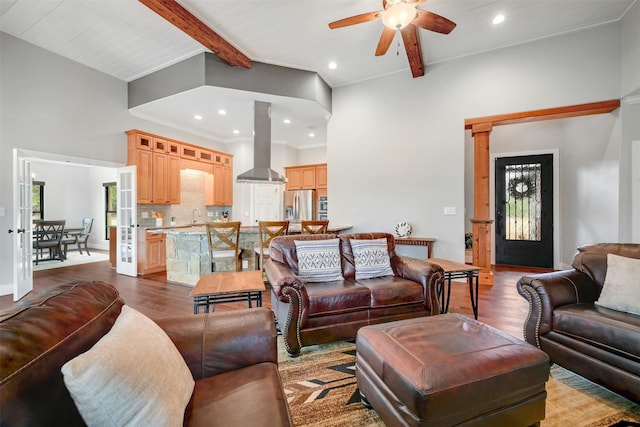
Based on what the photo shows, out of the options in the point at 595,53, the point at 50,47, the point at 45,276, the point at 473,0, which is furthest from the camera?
the point at 45,276

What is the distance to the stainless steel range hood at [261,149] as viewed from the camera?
Answer: 4.76 metres

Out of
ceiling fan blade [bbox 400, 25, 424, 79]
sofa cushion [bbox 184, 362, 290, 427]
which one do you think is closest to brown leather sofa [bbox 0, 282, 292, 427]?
sofa cushion [bbox 184, 362, 290, 427]

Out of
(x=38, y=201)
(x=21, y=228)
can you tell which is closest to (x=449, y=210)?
(x=21, y=228)

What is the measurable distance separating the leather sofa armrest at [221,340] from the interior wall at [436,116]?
3830 mm

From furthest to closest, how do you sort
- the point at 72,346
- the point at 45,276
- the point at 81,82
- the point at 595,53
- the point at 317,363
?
the point at 45,276 → the point at 81,82 → the point at 595,53 → the point at 317,363 → the point at 72,346

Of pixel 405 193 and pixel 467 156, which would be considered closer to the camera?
pixel 405 193

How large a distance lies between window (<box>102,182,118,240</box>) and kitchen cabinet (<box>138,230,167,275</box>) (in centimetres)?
422

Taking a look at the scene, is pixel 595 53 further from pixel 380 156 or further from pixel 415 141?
pixel 380 156

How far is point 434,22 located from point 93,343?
3710mm

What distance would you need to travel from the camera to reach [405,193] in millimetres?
4684

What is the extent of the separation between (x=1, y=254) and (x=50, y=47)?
10.2 feet

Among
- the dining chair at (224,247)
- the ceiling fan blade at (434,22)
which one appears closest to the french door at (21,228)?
the dining chair at (224,247)

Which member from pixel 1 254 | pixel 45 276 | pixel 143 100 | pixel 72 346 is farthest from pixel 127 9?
pixel 45 276

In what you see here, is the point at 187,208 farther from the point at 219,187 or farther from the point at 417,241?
the point at 417,241
